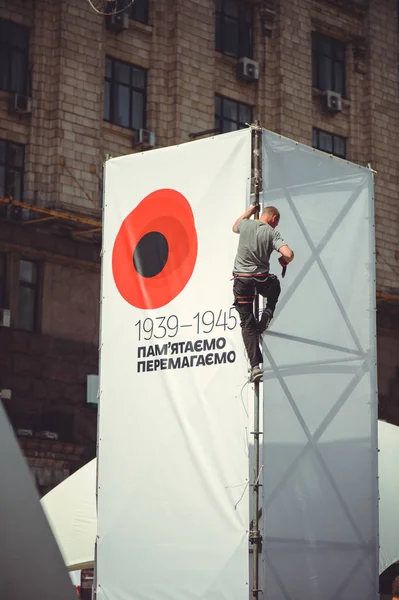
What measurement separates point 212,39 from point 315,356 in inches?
980

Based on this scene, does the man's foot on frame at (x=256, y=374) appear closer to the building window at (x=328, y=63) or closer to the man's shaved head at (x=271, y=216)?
the man's shaved head at (x=271, y=216)

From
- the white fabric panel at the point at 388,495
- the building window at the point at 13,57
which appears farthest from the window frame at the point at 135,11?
the white fabric panel at the point at 388,495

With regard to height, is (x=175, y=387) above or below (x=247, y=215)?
below

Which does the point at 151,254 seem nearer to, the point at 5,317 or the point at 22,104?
the point at 5,317

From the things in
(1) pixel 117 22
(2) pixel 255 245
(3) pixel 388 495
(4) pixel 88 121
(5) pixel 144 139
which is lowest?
(3) pixel 388 495

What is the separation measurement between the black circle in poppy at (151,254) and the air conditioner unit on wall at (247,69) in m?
24.2

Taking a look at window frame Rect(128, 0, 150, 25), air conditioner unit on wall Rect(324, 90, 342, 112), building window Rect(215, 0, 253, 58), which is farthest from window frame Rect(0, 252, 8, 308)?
air conditioner unit on wall Rect(324, 90, 342, 112)

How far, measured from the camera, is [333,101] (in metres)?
41.2

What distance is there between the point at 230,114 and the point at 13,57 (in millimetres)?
8070

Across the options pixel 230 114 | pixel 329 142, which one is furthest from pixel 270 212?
pixel 329 142

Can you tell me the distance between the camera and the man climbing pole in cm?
1361

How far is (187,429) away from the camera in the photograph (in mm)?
14195

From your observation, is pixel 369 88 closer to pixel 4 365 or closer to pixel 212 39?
pixel 212 39

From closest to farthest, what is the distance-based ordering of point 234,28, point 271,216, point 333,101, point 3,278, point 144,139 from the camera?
point 271,216 < point 3,278 < point 144,139 < point 234,28 < point 333,101
